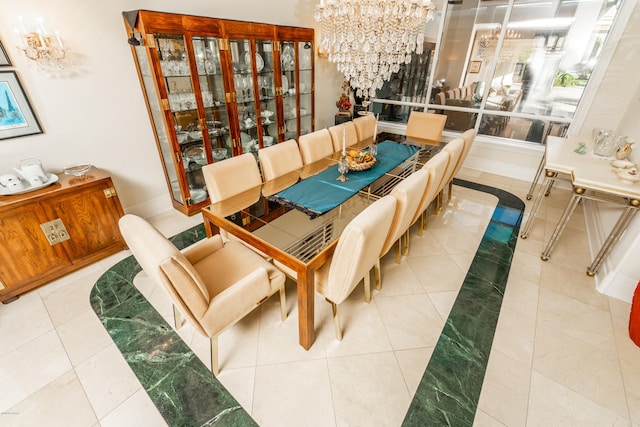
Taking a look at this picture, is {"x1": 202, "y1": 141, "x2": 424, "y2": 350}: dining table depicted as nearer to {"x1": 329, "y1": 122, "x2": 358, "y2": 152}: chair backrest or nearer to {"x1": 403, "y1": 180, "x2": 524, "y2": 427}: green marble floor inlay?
{"x1": 329, "y1": 122, "x2": 358, "y2": 152}: chair backrest

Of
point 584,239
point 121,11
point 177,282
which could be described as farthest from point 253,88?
point 584,239

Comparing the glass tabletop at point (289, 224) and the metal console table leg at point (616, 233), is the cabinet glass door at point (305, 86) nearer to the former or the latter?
the glass tabletop at point (289, 224)

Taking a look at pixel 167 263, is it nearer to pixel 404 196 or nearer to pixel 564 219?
pixel 404 196

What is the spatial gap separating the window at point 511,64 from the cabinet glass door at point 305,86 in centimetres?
182

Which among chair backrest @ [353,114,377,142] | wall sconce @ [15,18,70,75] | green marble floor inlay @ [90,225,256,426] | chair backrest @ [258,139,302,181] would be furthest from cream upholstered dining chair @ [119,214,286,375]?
chair backrest @ [353,114,377,142]

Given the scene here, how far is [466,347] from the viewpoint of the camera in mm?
1658

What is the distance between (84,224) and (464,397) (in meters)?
2.81

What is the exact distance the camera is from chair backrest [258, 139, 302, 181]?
2.24 m

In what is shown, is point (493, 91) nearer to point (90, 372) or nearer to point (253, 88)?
point (253, 88)

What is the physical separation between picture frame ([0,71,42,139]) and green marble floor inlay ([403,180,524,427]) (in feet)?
10.3

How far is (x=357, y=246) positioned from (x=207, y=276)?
0.93 metres

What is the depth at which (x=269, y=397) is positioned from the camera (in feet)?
4.65

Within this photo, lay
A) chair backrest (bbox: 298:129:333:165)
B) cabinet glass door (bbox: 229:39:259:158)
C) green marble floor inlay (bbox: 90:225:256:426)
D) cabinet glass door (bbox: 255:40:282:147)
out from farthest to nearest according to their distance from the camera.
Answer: cabinet glass door (bbox: 255:40:282:147)
cabinet glass door (bbox: 229:39:259:158)
chair backrest (bbox: 298:129:333:165)
green marble floor inlay (bbox: 90:225:256:426)

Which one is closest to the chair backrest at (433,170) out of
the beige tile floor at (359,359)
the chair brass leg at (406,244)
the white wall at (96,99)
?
the chair brass leg at (406,244)
